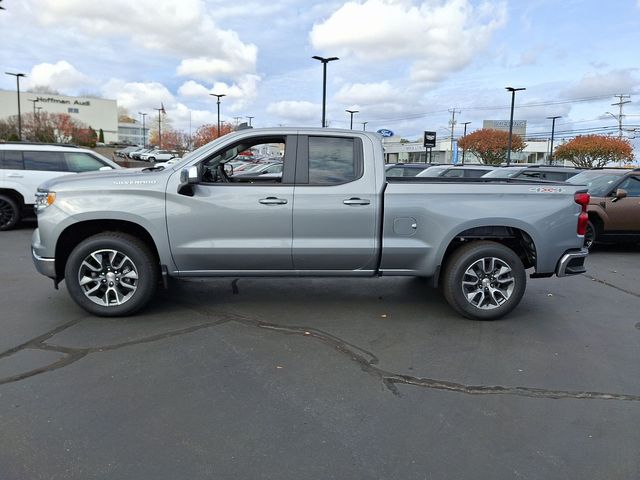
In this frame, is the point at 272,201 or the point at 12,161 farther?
the point at 12,161

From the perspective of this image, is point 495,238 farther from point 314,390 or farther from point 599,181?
point 599,181

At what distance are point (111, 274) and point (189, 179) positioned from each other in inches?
51.2

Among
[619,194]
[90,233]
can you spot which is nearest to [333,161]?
[90,233]

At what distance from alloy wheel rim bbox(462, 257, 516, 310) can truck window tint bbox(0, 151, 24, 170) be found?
1046 cm

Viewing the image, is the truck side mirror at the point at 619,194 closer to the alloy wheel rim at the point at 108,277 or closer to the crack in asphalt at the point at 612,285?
the crack in asphalt at the point at 612,285

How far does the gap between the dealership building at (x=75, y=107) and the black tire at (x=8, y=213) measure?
116087 millimetres

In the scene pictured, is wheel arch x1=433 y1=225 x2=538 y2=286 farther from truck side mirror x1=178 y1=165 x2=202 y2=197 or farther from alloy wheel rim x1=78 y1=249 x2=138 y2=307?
alloy wheel rim x1=78 y1=249 x2=138 y2=307

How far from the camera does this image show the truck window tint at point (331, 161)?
5.30 m

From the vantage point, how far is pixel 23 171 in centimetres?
1152

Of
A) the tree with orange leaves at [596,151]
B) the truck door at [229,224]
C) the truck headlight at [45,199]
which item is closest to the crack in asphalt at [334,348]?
the truck door at [229,224]

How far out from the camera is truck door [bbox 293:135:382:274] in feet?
17.1

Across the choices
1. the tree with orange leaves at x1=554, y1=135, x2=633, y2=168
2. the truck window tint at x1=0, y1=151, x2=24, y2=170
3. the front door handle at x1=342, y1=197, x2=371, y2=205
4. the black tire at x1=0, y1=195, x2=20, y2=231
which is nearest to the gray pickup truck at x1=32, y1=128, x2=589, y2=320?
the front door handle at x1=342, y1=197, x2=371, y2=205

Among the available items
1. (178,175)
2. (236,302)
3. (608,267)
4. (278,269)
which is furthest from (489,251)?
(608,267)

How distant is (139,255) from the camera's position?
17.0 ft
